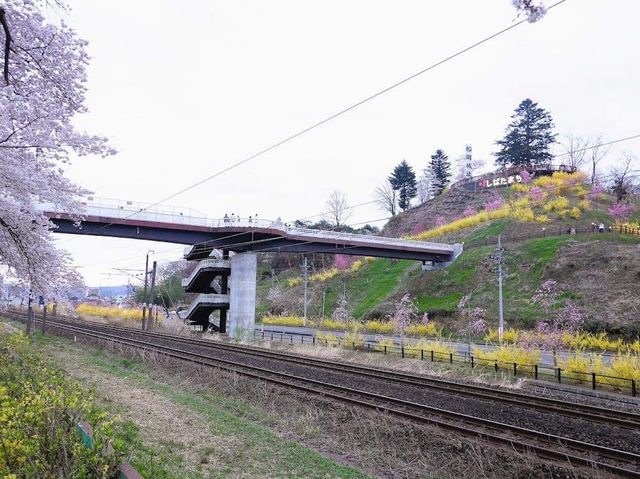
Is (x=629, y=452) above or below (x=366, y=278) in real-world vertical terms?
below

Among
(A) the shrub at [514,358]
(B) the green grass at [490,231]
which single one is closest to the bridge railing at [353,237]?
(B) the green grass at [490,231]

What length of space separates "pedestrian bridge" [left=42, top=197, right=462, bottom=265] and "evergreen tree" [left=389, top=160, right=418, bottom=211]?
60357 mm

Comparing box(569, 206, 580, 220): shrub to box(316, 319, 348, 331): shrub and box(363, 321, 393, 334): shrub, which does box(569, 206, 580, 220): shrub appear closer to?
box(363, 321, 393, 334): shrub

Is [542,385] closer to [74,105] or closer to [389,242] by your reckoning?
[74,105]

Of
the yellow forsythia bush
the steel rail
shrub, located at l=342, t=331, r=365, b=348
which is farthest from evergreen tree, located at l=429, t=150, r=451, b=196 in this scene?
the steel rail

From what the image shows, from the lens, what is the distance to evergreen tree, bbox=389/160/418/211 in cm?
11025

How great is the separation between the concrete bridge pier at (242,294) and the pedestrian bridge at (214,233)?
1152mm

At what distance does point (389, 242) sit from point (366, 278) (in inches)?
674

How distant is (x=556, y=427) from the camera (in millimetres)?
11875

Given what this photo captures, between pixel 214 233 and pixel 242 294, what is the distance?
6.16 meters

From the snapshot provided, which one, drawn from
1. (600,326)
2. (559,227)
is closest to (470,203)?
(559,227)

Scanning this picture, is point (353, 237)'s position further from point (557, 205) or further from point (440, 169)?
point (440, 169)

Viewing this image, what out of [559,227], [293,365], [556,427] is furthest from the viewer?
[559,227]

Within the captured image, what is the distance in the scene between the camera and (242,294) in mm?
42094
